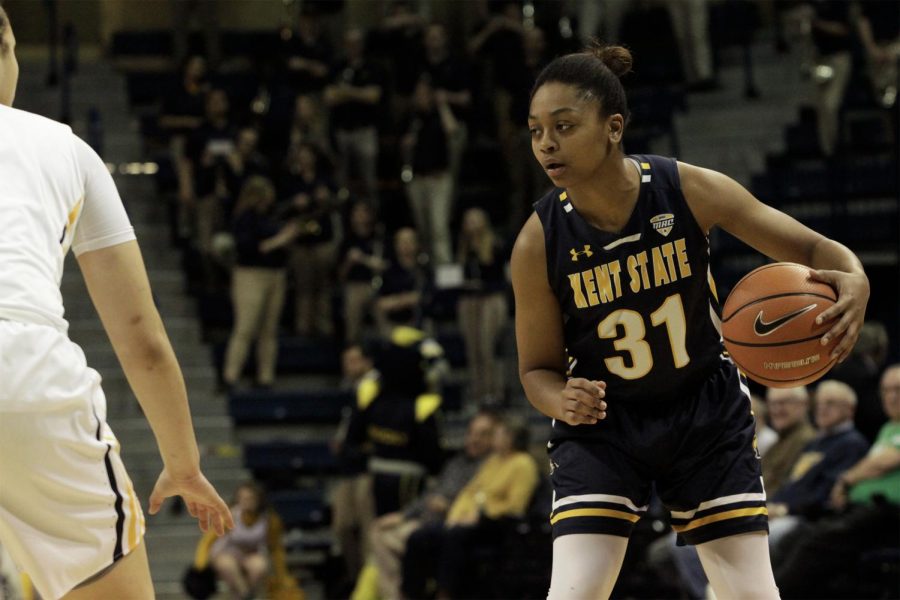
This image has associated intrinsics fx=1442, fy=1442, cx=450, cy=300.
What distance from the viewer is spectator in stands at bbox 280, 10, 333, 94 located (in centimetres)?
1388

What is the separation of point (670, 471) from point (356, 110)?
991 cm

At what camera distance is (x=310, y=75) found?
1390cm

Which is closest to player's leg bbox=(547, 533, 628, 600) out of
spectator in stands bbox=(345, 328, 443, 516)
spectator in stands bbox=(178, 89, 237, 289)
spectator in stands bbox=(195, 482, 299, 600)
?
spectator in stands bbox=(345, 328, 443, 516)

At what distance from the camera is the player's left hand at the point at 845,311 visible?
12.2 ft

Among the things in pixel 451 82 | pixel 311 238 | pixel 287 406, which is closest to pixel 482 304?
pixel 311 238

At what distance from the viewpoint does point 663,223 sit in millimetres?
4016

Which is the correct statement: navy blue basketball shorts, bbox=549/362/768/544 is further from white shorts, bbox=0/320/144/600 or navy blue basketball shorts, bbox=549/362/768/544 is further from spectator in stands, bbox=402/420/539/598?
spectator in stands, bbox=402/420/539/598

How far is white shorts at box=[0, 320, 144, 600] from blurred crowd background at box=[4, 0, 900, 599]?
575 cm

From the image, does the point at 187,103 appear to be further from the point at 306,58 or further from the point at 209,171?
the point at 306,58

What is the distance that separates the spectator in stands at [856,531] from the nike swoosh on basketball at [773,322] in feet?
14.5

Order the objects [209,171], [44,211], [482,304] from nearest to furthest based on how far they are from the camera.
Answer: [44,211]
[482,304]
[209,171]

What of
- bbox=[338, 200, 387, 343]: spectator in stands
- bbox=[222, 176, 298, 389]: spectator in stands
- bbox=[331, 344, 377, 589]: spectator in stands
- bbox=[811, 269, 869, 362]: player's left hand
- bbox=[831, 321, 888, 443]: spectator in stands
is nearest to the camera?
bbox=[811, 269, 869, 362]: player's left hand

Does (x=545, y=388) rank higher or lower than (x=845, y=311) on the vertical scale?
lower

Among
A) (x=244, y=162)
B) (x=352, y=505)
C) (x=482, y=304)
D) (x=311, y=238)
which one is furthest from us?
(x=244, y=162)
